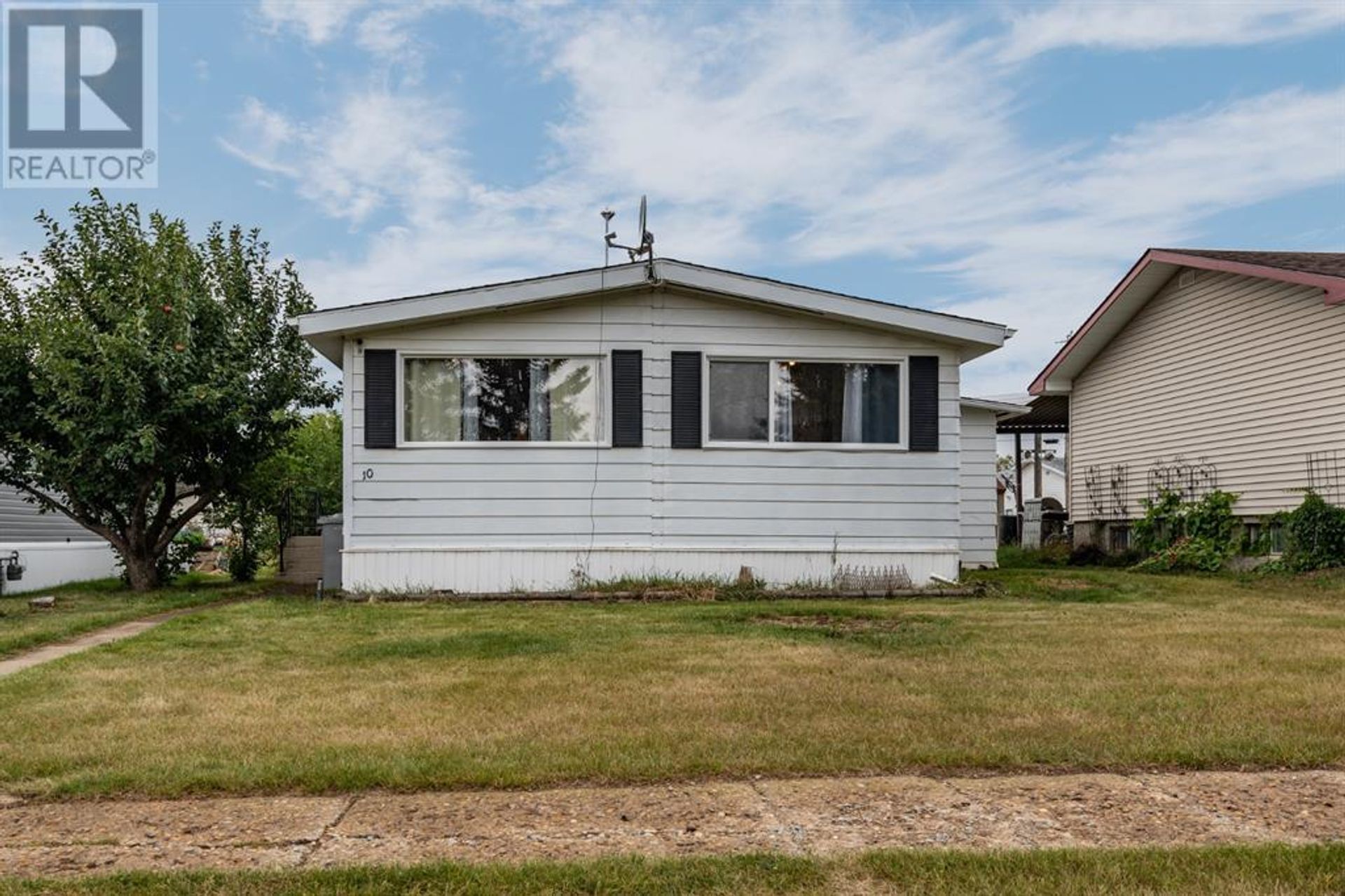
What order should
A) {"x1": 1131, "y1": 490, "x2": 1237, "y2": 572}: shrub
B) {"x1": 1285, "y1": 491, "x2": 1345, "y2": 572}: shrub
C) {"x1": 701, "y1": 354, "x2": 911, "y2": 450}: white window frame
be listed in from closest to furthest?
{"x1": 701, "y1": 354, "x2": 911, "y2": 450}: white window frame < {"x1": 1285, "y1": 491, "x2": 1345, "y2": 572}: shrub < {"x1": 1131, "y1": 490, "x2": 1237, "y2": 572}: shrub

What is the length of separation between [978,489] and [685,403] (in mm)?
6838

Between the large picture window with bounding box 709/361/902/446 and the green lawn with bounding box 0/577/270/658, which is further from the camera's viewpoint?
the large picture window with bounding box 709/361/902/446

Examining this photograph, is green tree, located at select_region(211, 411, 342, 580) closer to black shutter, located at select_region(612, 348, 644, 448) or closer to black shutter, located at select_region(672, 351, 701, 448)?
black shutter, located at select_region(612, 348, 644, 448)

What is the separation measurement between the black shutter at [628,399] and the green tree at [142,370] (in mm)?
4349

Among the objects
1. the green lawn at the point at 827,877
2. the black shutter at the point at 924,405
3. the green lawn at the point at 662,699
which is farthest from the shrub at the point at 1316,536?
the green lawn at the point at 827,877

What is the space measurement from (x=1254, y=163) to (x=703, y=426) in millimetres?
13079

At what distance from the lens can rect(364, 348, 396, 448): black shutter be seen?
35.7 ft

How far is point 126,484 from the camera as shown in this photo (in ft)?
41.0

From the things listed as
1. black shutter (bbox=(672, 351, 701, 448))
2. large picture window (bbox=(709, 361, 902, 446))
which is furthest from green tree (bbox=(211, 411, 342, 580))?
large picture window (bbox=(709, 361, 902, 446))

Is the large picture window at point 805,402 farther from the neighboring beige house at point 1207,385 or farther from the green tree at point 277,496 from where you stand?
the green tree at point 277,496

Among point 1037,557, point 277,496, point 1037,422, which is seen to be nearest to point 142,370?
point 277,496

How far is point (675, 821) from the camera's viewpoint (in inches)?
137

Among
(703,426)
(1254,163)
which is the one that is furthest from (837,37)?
(1254,163)

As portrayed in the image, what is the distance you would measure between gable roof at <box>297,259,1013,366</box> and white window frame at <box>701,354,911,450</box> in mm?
473
